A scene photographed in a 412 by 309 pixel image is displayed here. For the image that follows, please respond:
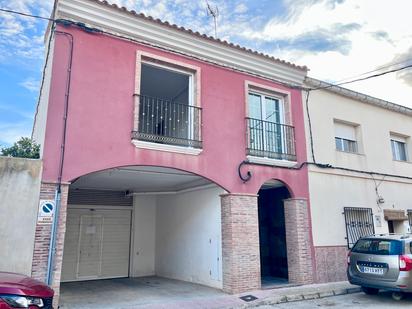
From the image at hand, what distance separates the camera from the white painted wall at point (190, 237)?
380 inches

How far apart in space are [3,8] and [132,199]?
298 inches

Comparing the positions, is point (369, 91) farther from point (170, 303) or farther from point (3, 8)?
point (3, 8)

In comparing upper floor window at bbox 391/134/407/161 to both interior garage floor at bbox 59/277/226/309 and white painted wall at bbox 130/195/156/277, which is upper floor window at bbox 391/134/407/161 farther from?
white painted wall at bbox 130/195/156/277

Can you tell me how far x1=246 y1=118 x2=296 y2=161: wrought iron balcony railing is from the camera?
9906 millimetres

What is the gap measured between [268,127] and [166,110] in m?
3.23

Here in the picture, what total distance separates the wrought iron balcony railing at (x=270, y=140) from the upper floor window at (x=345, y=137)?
8.01 ft

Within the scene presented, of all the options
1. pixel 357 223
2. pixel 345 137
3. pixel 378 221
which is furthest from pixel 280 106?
pixel 378 221

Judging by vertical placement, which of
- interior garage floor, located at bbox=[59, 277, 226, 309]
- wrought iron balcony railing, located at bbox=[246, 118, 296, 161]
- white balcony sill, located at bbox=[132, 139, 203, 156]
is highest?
wrought iron balcony railing, located at bbox=[246, 118, 296, 161]

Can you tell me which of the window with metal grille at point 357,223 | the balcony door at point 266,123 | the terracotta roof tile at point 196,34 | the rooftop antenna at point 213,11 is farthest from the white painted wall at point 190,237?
the rooftop antenna at point 213,11

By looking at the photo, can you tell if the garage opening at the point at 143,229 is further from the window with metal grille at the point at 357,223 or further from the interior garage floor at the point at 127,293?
the window with metal grille at the point at 357,223

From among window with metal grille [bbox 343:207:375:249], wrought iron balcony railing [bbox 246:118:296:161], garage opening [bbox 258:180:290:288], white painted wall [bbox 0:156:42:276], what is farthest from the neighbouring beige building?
white painted wall [bbox 0:156:42:276]

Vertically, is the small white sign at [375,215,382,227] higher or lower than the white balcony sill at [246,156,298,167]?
lower

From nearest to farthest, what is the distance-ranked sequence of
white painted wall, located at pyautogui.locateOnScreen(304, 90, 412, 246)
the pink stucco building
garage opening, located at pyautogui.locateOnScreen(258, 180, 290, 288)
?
the pink stucco building, white painted wall, located at pyautogui.locateOnScreen(304, 90, 412, 246), garage opening, located at pyautogui.locateOnScreen(258, 180, 290, 288)

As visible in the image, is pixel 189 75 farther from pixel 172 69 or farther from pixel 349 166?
pixel 349 166
